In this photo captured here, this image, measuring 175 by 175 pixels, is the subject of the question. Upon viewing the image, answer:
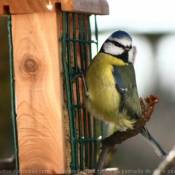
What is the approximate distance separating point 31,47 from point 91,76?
0.48m

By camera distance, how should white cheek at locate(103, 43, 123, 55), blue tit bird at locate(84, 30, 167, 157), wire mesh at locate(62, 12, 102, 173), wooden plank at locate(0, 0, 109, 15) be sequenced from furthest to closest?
white cheek at locate(103, 43, 123, 55) → blue tit bird at locate(84, 30, 167, 157) → wire mesh at locate(62, 12, 102, 173) → wooden plank at locate(0, 0, 109, 15)

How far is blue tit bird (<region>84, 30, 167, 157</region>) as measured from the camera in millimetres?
3643

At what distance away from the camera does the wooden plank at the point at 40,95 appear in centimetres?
327

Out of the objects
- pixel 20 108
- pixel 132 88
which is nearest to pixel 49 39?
pixel 20 108

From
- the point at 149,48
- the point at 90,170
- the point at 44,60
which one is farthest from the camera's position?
the point at 149,48

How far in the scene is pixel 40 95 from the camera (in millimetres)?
3295

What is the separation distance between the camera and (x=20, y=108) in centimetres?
334

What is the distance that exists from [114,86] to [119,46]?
0.26m

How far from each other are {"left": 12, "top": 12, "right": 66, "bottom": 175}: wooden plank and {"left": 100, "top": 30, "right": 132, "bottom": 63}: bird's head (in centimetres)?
52

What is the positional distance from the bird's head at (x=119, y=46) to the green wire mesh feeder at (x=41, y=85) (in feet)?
1.07

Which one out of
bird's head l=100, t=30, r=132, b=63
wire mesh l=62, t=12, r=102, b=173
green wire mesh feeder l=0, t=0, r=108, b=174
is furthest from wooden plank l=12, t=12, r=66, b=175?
bird's head l=100, t=30, r=132, b=63

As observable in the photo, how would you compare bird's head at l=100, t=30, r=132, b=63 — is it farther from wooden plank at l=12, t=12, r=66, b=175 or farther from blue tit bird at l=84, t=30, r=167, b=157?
wooden plank at l=12, t=12, r=66, b=175

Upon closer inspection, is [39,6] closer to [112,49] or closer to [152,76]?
[112,49]

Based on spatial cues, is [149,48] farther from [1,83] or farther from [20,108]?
[20,108]
